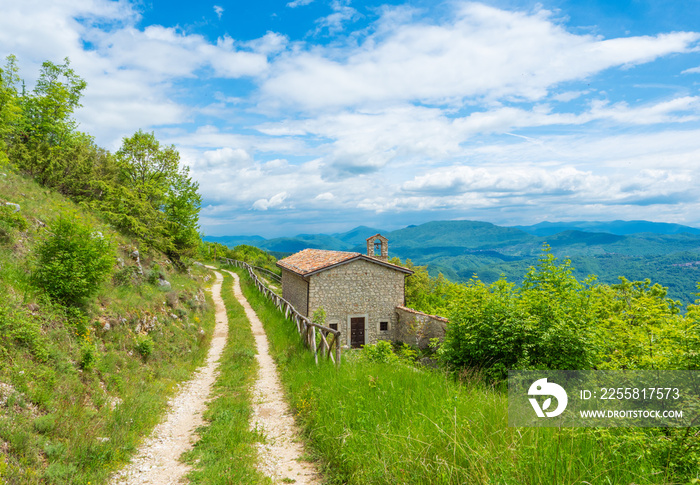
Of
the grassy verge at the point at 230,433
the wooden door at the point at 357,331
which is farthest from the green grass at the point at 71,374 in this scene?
the wooden door at the point at 357,331

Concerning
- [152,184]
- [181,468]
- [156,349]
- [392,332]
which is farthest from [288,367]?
[152,184]

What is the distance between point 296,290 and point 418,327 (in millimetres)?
9194

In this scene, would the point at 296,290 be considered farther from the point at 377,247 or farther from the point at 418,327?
the point at 418,327

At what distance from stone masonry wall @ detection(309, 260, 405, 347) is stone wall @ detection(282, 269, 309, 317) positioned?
98cm

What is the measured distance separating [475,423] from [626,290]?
72.7ft

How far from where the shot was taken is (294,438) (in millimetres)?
6062

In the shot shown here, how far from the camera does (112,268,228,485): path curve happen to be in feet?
16.1

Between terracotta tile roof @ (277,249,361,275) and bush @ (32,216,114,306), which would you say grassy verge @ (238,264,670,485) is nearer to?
bush @ (32,216,114,306)

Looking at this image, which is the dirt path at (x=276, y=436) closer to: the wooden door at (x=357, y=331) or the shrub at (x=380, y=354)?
the shrub at (x=380, y=354)

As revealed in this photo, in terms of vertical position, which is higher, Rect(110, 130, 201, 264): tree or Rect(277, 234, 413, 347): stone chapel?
Rect(110, 130, 201, 264): tree

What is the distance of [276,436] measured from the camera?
6168 mm

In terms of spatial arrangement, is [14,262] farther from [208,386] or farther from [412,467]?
[412,467]

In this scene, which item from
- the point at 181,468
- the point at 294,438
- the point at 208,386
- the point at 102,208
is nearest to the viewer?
the point at 181,468

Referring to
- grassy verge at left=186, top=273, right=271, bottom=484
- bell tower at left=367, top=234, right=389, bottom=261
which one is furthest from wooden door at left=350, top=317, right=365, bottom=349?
grassy verge at left=186, top=273, right=271, bottom=484
